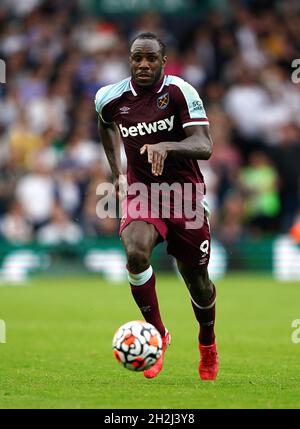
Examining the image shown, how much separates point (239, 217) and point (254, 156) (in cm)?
126

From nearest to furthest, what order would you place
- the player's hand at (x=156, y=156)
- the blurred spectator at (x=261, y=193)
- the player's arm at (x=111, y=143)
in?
the player's hand at (x=156, y=156) → the player's arm at (x=111, y=143) → the blurred spectator at (x=261, y=193)

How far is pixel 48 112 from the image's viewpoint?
69.2 feet

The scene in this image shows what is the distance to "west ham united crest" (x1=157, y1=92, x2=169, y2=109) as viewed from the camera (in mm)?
8430

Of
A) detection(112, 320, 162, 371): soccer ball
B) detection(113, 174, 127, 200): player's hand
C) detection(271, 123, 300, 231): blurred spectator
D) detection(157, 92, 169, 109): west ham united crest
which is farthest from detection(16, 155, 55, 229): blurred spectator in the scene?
detection(112, 320, 162, 371): soccer ball

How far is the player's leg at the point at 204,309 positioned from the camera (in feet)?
27.9

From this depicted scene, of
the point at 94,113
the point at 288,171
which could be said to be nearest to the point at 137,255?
the point at 288,171

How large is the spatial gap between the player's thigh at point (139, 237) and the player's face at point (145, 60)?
1153 millimetres

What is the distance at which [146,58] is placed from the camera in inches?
326

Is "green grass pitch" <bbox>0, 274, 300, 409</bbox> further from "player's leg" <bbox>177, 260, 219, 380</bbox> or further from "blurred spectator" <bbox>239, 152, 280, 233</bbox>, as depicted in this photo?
"blurred spectator" <bbox>239, 152, 280, 233</bbox>

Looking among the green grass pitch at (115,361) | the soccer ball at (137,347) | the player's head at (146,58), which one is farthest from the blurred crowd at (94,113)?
the soccer ball at (137,347)

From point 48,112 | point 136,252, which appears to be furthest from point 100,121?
point 48,112

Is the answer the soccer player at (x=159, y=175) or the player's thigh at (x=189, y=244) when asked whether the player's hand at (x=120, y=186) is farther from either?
the player's thigh at (x=189, y=244)
